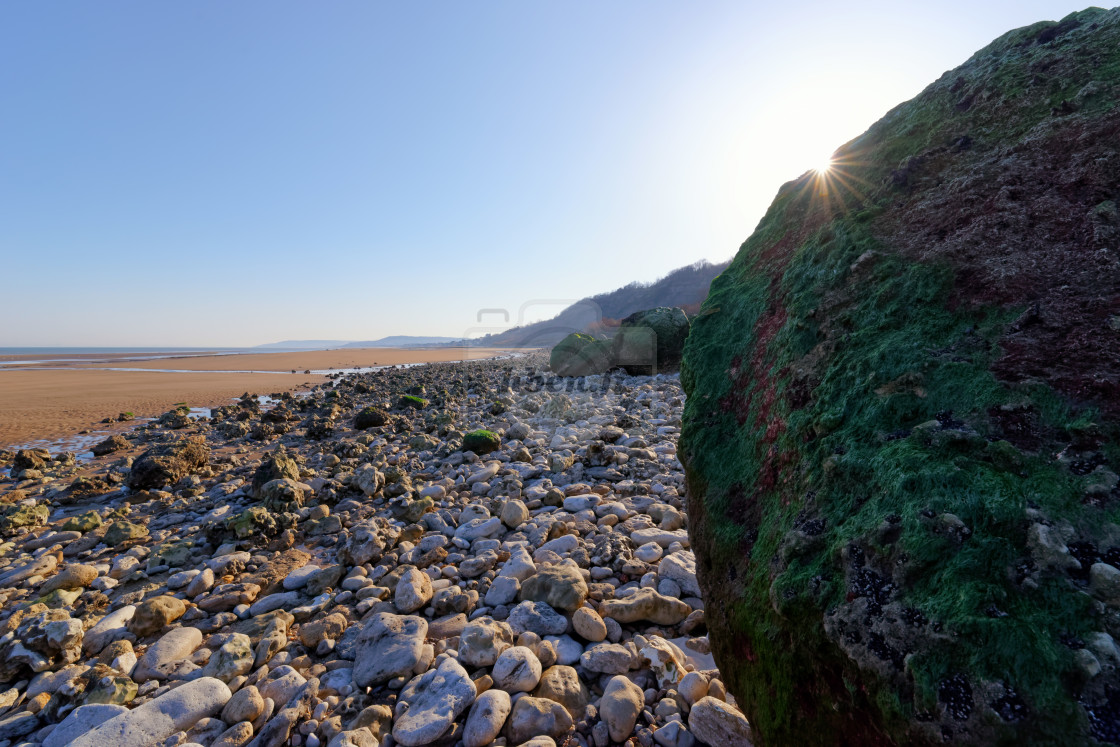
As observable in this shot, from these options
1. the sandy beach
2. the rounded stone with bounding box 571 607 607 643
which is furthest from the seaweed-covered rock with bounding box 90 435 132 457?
the rounded stone with bounding box 571 607 607 643

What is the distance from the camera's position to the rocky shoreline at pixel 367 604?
2135 mm

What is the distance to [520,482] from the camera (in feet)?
15.9

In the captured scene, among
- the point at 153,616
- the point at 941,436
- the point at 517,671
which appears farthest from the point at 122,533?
the point at 941,436

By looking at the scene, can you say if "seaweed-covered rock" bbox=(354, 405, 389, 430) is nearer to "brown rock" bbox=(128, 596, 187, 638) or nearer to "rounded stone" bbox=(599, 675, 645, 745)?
"brown rock" bbox=(128, 596, 187, 638)

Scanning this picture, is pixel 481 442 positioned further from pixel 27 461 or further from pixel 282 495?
pixel 27 461

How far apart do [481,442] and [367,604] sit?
129 inches

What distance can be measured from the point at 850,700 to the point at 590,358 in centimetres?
1258

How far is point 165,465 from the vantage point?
5910 millimetres

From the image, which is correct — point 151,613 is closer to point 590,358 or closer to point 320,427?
point 320,427

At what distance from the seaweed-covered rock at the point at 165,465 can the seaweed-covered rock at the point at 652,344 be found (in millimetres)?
9700

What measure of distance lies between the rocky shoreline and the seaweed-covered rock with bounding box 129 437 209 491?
0.10 ft

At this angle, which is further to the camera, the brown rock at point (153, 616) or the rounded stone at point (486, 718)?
the brown rock at point (153, 616)

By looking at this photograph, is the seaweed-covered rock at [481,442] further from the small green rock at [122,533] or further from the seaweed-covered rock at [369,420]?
the small green rock at [122,533]

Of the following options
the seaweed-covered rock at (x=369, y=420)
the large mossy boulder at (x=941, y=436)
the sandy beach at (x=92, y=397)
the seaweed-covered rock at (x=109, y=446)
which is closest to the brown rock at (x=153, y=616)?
the large mossy boulder at (x=941, y=436)
